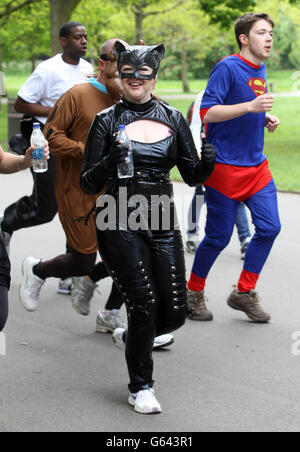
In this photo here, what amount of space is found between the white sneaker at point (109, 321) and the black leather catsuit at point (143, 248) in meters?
1.29

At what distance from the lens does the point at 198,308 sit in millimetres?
6059

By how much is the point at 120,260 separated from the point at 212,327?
1.91 m

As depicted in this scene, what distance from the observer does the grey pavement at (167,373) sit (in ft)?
13.5

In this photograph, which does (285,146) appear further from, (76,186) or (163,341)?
(163,341)

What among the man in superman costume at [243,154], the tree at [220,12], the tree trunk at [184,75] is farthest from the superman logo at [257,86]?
the tree trunk at [184,75]

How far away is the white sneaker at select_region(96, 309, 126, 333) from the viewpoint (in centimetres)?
558

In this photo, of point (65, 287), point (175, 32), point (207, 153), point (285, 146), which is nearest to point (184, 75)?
point (175, 32)

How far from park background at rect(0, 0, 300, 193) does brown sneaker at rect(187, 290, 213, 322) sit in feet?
6.33

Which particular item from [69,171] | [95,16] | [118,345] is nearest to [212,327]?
[118,345]

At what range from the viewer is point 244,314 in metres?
6.24

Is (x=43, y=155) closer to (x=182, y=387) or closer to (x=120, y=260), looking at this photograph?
(x=120, y=260)

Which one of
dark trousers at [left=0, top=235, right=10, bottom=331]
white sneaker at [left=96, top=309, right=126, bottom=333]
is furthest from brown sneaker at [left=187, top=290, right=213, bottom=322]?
dark trousers at [left=0, top=235, right=10, bottom=331]

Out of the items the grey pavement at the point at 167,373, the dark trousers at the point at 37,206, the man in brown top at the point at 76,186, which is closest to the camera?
the grey pavement at the point at 167,373

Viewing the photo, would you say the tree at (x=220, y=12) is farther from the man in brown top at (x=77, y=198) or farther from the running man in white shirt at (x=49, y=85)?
the man in brown top at (x=77, y=198)
